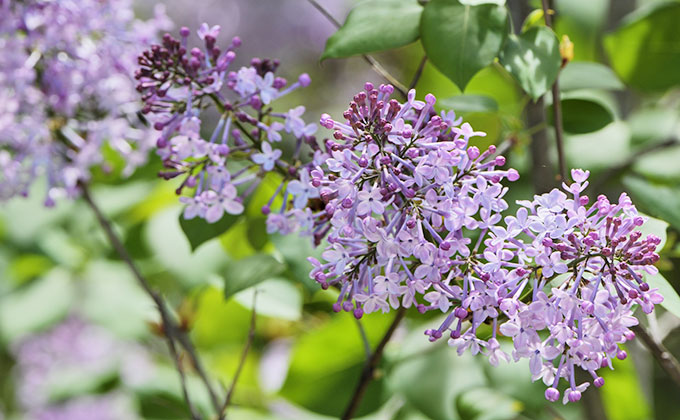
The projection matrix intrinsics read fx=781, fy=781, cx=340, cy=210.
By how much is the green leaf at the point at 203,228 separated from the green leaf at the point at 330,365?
22 cm

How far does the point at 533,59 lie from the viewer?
501mm

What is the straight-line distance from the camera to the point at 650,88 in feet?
2.46

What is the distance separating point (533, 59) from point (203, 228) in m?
0.27

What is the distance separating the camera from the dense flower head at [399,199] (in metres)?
0.38

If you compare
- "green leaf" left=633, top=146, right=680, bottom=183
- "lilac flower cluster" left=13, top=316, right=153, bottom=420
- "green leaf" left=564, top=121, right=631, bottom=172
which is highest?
"green leaf" left=633, top=146, right=680, bottom=183

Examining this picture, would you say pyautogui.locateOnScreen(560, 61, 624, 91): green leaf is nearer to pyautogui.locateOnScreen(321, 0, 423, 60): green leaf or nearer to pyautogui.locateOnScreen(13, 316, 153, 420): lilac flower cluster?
pyautogui.locateOnScreen(321, 0, 423, 60): green leaf

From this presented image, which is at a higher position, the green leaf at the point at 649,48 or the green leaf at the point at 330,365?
the green leaf at the point at 649,48

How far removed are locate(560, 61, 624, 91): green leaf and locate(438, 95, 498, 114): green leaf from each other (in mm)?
92

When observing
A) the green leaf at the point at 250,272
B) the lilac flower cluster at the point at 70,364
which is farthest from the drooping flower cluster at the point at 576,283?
the lilac flower cluster at the point at 70,364

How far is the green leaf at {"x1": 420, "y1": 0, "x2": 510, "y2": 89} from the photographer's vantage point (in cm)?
48

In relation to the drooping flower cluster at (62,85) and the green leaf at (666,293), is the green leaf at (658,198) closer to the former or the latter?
the green leaf at (666,293)

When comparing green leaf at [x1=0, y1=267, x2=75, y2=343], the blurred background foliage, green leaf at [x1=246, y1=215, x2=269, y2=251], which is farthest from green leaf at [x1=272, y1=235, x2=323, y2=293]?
green leaf at [x1=0, y1=267, x2=75, y2=343]

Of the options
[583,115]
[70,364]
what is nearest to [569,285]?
[583,115]

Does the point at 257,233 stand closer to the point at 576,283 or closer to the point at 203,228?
the point at 203,228
